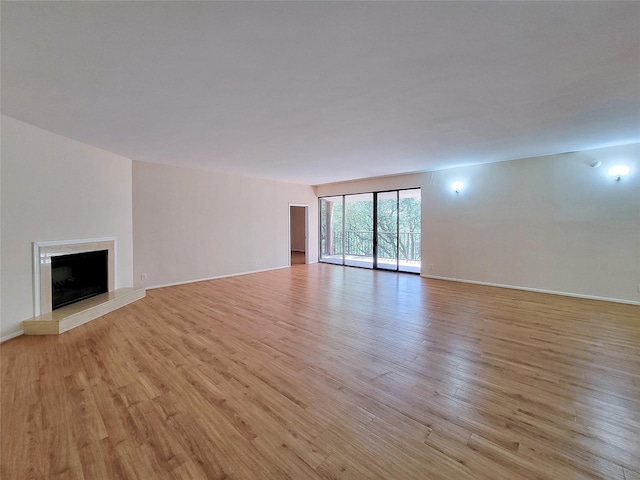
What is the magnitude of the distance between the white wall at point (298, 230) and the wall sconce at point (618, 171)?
9230mm

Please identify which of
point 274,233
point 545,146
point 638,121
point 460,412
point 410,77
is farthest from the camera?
point 274,233

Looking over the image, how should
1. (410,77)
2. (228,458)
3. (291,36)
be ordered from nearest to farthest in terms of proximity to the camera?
1. (228,458)
2. (291,36)
3. (410,77)

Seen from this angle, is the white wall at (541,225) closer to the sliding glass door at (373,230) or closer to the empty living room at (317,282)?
the empty living room at (317,282)

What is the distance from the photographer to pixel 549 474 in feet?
4.42

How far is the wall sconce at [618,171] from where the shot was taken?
418 centimetres

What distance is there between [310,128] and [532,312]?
4.12 m

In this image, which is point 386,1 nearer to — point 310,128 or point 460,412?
point 310,128

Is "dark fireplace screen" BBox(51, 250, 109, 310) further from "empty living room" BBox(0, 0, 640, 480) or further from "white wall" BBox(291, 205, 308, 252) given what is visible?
"white wall" BBox(291, 205, 308, 252)

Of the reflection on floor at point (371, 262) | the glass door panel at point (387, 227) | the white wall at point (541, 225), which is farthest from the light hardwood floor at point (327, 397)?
the glass door panel at point (387, 227)

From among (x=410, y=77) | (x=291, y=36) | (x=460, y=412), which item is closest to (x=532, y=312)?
(x=460, y=412)

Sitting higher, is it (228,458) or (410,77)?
(410,77)

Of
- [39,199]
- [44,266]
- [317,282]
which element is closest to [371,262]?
[317,282]

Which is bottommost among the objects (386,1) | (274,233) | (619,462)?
(619,462)

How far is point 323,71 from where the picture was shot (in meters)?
2.07
